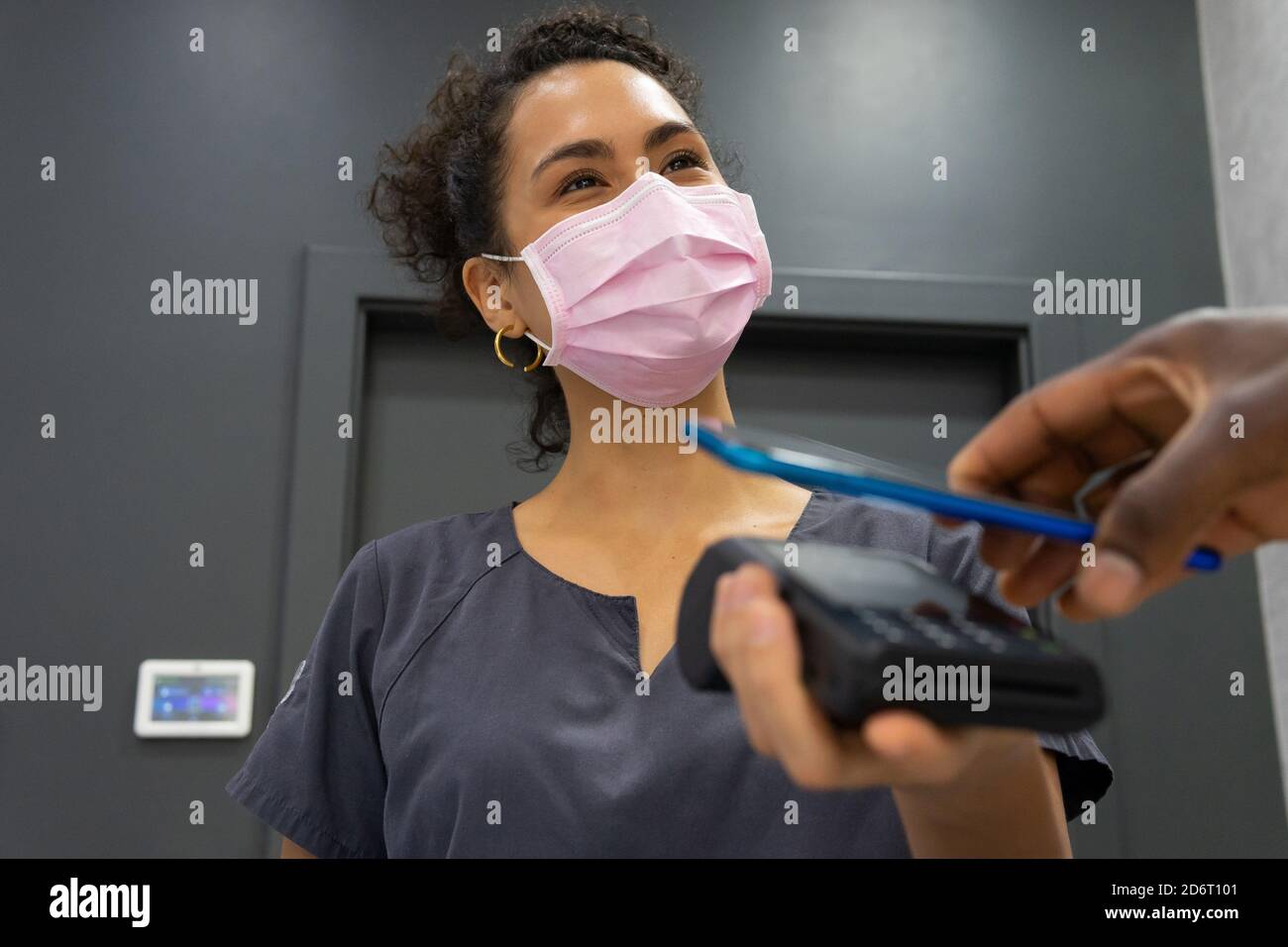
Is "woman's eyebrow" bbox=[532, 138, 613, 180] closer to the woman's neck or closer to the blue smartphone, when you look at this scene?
the woman's neck

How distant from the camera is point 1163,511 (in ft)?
1.51

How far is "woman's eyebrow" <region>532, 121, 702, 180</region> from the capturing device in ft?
3.75

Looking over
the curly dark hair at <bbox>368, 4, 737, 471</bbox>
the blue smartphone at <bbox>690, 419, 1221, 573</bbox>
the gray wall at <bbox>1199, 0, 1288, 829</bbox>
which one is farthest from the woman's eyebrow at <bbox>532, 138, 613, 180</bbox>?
the gray wall at <bbox>1199, 0, 1288, 829</bbox>

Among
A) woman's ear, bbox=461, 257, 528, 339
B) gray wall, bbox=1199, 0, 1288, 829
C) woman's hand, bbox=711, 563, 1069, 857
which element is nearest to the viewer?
woman's hand, bbox=711, 563, 1069, 857

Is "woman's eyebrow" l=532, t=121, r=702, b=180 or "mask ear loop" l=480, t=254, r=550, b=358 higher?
"woman's eyebrow" l=532, t=121, r=702, b=180

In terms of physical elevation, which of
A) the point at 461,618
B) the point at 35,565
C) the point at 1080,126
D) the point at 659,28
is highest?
the point at 659,28

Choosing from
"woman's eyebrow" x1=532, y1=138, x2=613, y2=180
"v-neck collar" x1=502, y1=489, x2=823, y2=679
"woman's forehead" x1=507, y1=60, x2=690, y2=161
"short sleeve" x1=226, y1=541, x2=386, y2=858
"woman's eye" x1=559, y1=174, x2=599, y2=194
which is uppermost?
"woman's forehead" x1=507, y1=60, x2=690, y2=161

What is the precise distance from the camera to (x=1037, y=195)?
2.04 m

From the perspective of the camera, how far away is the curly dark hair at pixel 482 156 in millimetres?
1264

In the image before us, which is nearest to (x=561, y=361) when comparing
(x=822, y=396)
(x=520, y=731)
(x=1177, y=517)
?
(x=520, y=731)

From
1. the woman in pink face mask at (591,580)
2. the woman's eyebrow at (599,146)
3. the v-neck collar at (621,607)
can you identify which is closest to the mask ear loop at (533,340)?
the woman in pink face mask at (591,580)

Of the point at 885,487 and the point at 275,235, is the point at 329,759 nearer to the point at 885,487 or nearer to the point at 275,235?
the point at 885,487
